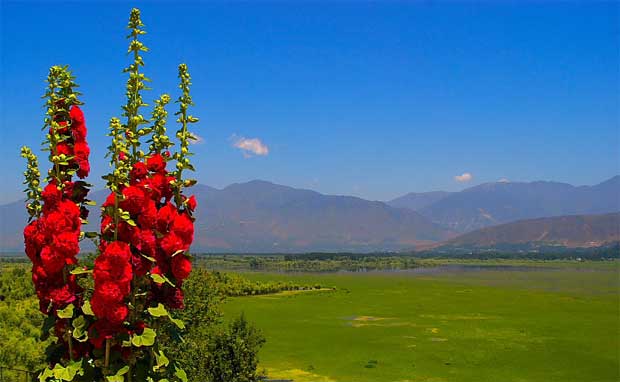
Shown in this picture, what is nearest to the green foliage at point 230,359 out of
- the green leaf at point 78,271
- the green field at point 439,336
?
the green field at point 439,336

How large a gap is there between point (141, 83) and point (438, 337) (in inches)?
2244

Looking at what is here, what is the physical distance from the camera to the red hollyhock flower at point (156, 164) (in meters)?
8.28

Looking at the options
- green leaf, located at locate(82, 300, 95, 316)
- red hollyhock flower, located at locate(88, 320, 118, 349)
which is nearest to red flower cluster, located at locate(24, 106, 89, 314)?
green leaf, located at locate(82, 300, 95, 316)

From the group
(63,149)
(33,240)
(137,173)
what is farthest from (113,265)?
(63,149)

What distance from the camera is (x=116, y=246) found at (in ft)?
23.4

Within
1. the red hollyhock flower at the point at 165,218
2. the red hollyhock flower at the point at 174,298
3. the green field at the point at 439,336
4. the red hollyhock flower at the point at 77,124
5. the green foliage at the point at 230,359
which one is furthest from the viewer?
the green field at the point at 439,336

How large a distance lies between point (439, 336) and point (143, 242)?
5781cm

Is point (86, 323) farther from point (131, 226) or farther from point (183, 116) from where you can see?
point (183, 116)

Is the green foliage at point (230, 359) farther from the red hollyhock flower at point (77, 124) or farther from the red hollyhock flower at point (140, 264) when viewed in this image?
the red hollyhock flower at point (140, 264)

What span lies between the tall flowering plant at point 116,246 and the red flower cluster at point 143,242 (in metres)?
0.01

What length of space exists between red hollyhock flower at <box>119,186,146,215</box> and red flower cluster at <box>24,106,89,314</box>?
0.60 m

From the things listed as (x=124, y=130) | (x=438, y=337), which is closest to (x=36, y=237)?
(x=124, y=130)

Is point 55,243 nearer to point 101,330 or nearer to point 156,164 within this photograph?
point 101,330

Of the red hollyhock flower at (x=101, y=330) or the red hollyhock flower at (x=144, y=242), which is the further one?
the red hollyhock flower at (x=144, y=242)
